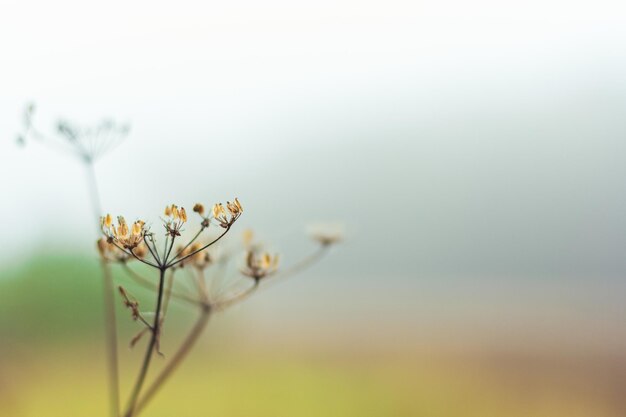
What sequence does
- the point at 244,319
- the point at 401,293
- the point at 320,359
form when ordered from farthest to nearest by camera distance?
the point at 401,293 → the point at 244,319 → the point at 320,359

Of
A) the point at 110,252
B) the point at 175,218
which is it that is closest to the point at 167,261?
the point at 175,218

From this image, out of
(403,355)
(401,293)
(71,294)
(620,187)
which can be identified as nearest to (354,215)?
(401,293)

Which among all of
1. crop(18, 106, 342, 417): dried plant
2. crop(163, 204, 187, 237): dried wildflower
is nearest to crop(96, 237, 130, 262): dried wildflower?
crop(18, 106, 342, 417): dried plant

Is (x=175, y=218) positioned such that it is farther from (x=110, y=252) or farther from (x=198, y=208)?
(x=110, y=252)

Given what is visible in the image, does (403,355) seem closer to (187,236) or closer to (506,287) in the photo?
(506,287)

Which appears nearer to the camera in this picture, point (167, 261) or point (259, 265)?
point (167, 261)

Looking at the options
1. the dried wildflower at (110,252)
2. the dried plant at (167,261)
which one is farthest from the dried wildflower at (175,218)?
the dried wildflower at (110,252)

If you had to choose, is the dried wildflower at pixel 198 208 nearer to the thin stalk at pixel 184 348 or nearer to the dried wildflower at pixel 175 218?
the dried wildflower at pixel 175 218
